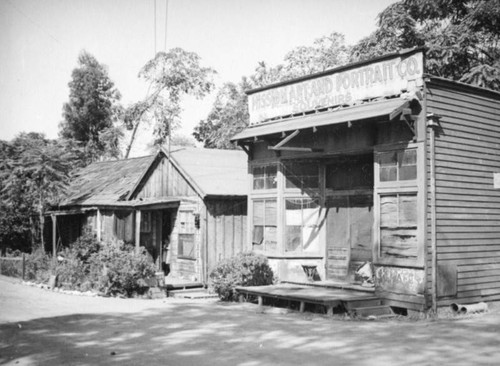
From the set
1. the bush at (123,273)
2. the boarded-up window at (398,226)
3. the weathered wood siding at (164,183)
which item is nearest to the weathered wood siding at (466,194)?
the boarded-up window at (398,226)

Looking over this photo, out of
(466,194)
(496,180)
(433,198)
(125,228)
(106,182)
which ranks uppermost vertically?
(106,182)

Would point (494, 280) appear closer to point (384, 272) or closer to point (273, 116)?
point (384, 272)

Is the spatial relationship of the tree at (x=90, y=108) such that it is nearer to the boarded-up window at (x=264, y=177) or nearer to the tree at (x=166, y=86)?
the tree at (x=166, y=86)

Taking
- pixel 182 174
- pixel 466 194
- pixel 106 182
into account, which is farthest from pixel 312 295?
pixel 106 182

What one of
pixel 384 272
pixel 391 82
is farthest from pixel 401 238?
pixel 391 82

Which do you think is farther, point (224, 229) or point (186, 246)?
point (186, 246)

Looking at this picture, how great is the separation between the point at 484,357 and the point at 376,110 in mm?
6369

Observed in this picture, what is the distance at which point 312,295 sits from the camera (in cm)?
1317

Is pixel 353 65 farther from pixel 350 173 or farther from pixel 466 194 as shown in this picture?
pixel 466 194

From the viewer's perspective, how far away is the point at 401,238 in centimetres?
1262

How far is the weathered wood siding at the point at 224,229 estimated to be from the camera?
1891cm

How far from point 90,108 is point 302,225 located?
31.0 m

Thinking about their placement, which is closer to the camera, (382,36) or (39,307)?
(39,307)

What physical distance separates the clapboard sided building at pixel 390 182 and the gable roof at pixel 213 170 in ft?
9.99
